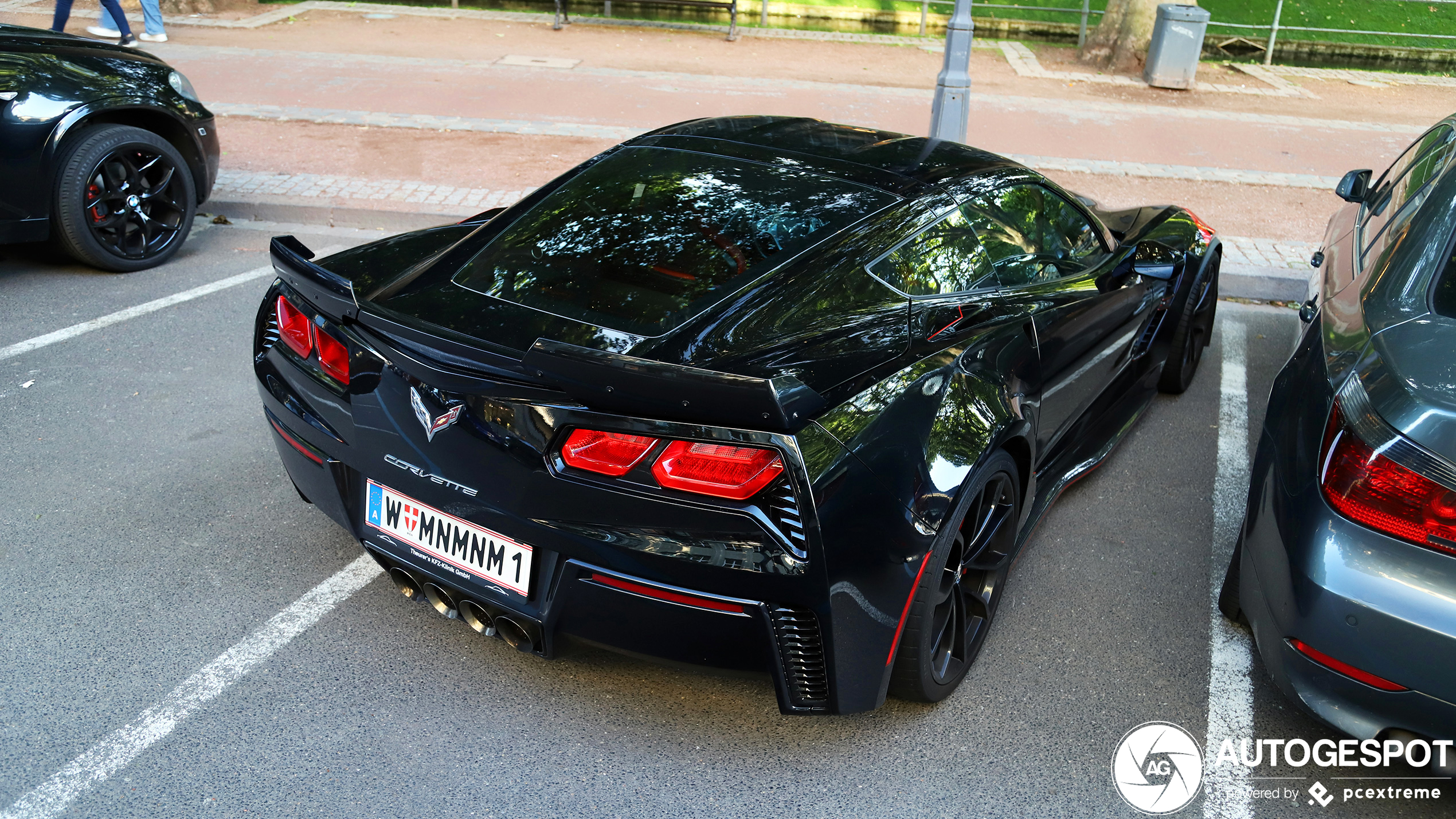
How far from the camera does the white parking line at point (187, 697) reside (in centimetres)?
247

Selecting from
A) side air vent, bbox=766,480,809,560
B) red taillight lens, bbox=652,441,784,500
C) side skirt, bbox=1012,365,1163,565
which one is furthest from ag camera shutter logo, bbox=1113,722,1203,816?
red taillight lens, bbox=652,441,784,500

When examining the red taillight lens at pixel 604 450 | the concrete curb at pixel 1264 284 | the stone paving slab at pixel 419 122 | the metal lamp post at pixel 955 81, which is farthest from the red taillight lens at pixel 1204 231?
the stone paving slab at pixel 419 122

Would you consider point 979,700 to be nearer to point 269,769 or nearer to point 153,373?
point 269,769

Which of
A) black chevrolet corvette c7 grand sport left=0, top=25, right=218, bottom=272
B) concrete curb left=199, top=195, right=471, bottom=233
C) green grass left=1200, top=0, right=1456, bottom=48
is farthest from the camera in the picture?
green grass left=1200, top=0, right=1456, bottom=48

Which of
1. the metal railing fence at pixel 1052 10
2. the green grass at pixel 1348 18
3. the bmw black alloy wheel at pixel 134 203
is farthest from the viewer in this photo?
the green grass at pixel 1348 18

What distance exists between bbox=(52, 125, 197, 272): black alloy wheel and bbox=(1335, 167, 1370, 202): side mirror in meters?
6.22

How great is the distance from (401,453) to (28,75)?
467cm

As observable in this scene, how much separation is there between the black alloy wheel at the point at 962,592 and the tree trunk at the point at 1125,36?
1215cm

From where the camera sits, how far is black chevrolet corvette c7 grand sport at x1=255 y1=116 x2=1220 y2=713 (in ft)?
7.62

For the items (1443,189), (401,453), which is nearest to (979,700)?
(401,453)

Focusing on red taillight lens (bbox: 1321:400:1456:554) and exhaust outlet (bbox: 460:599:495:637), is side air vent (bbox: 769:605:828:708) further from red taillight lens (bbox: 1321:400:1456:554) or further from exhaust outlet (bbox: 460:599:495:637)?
red taillight lens (bbox: 1321:400:1456:554)

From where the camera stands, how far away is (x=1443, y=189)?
338cm

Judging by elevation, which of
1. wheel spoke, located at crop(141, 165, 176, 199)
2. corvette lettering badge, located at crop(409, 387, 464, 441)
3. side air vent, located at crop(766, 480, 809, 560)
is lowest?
wheel spoke, located at crop(141, 165, 176, 199)

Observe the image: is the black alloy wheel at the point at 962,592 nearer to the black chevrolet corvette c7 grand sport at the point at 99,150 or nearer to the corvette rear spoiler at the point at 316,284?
the corvette rear spoiler at the point at 316,284
